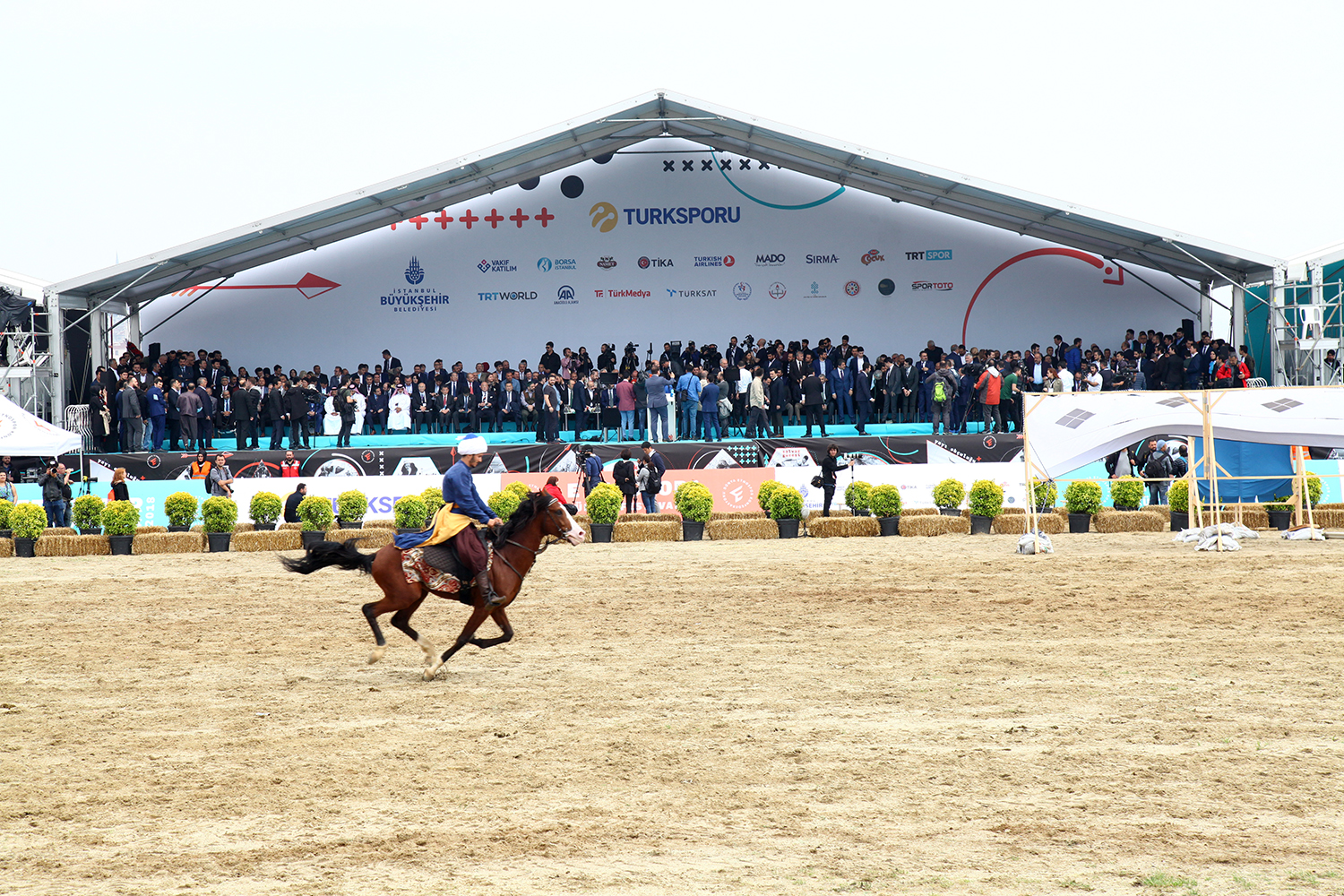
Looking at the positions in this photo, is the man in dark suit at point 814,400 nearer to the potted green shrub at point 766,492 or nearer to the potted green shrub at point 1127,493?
the potted green shrub at point 766,492

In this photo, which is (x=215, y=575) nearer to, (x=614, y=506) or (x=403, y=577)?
(x=614, y=506)

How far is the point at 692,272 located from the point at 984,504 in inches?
669

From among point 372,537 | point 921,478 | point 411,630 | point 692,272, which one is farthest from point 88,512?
point 692,272

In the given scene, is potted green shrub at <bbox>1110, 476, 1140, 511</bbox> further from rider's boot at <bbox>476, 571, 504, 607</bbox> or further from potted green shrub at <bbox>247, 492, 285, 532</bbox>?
potted green shrub at <bbox>247, 492, 285, 532</bbox>

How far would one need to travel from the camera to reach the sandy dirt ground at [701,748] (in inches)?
234

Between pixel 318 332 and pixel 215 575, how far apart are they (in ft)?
69.0

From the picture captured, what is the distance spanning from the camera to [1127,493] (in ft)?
80.5

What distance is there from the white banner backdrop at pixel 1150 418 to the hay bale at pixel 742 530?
6.13 meters

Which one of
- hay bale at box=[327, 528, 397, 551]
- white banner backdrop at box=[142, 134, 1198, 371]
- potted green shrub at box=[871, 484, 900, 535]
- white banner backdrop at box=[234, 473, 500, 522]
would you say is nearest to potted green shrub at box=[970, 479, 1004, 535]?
potted green shrub at box=[871, 484, 900, 535]

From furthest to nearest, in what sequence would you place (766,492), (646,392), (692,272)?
(692,272)
(646,392)
(766,492)

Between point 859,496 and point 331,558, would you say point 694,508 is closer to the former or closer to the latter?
point 859,496

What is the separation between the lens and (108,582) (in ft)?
60.7

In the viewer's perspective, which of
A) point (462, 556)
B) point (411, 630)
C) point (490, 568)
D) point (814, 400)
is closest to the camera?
point (462, 556)

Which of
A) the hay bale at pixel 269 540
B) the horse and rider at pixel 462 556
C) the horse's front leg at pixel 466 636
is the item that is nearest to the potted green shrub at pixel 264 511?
the hay bale at pixel 269 540
